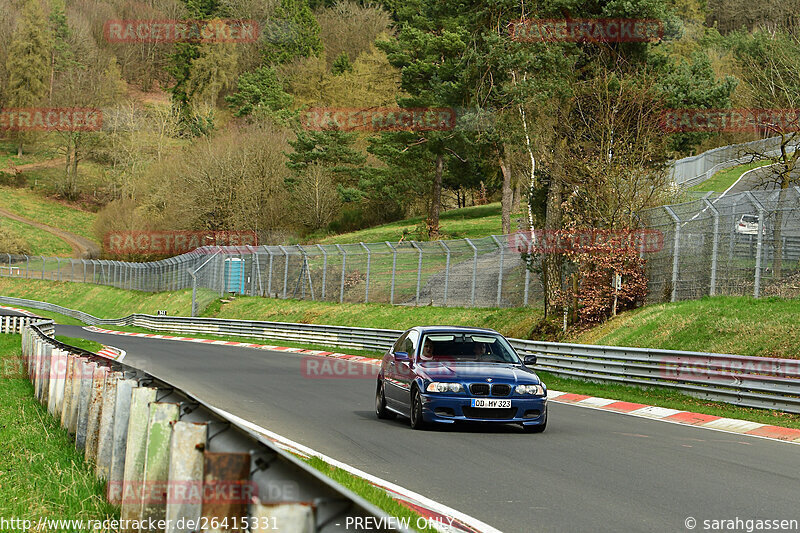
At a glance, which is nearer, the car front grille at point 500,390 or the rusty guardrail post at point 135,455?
the rusty guardrail post at point 135,455

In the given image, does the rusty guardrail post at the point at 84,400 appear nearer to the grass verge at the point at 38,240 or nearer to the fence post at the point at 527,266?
the fence post at the point at 527,266

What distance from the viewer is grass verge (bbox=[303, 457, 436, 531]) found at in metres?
7.25

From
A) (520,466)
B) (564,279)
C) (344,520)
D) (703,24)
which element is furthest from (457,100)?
(703,24)

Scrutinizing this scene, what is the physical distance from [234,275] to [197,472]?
5032 centimetres

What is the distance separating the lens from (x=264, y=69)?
107m

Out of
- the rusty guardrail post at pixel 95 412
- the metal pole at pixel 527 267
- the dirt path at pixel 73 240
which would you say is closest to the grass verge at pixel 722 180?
the metal pole at pixel 527 267

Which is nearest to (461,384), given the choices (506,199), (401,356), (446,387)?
(446,387)

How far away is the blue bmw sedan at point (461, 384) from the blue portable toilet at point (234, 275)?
132ft

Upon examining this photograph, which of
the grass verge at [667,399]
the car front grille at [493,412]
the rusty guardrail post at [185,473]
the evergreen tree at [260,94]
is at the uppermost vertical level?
the evergreen tree at [260,94]

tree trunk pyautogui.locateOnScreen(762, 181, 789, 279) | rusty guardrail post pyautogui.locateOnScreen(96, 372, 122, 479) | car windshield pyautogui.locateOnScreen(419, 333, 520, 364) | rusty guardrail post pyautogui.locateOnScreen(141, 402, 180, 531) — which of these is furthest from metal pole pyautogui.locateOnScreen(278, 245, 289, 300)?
rusty guardrail post pyautogui.locateOnScreen(141, 402, 180, 531)

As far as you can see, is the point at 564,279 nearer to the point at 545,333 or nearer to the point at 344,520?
the point at 545,333

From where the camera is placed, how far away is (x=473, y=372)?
43.5ft

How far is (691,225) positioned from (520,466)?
1555 cm

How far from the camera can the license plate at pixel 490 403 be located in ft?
42.5
